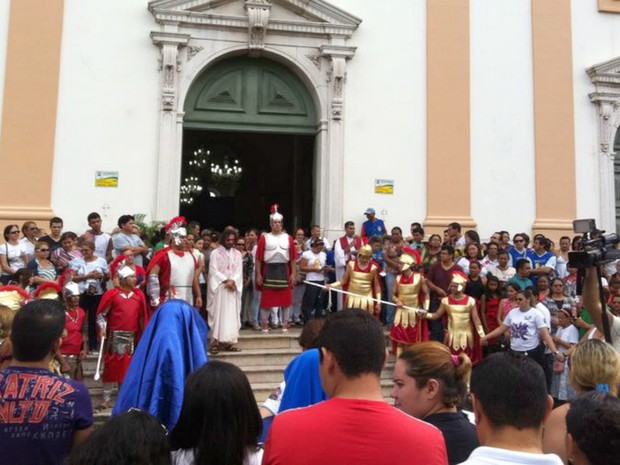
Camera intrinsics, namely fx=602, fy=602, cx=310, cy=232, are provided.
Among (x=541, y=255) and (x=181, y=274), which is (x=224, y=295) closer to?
(x=181, y=274)

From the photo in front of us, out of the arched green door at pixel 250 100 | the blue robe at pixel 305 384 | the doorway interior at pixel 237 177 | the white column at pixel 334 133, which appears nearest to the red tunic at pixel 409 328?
the white column at pixel 334 133

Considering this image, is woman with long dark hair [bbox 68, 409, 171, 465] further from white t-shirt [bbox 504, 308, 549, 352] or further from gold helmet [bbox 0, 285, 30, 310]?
white t-shirt [bbox 504, 308, 549, 352]

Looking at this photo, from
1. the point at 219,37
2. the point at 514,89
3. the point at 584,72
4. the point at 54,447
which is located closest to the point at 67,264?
the point at 219,37

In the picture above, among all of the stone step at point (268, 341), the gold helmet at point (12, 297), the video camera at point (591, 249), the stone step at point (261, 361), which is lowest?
the stone step at point (261, 361)

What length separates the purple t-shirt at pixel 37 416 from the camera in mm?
2625

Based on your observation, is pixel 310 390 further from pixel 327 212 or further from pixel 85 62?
pixel 85 62

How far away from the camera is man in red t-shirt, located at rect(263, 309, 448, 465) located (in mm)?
1999

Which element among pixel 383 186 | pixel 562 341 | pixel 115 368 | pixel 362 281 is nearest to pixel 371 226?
pixel 383 186

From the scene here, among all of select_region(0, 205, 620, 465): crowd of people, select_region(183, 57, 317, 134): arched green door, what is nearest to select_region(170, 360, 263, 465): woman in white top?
select_region(0, 205, 620, 465): crowd of people

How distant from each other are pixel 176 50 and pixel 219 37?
946mm

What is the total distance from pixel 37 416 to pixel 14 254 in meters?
7.27

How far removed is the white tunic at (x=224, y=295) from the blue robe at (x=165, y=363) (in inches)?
208

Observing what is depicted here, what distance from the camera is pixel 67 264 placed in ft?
28.7

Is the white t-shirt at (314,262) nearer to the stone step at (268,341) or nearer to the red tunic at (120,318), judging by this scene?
the stone step at (268,341)
